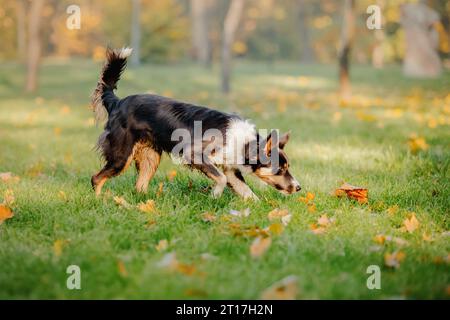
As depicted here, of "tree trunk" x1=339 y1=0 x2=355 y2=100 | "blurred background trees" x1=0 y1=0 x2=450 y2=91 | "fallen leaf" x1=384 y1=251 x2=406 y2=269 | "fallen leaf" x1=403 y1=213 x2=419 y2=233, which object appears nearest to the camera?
"fallen leaf" x1=384 y1=251 x2=406 y2=269

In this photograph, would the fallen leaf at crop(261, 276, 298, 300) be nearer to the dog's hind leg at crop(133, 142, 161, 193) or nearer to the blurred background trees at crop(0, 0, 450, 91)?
the dog's hind leg at crop(133, 142, 161, 193)

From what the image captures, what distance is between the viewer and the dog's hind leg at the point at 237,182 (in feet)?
16.2

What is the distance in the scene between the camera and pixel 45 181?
18.2 feet

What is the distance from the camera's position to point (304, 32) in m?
51.5

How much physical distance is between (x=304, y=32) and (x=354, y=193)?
162 ft

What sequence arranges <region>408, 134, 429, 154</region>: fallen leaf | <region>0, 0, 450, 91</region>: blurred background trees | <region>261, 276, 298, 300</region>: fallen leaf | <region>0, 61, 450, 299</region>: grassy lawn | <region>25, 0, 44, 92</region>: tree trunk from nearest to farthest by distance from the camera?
<region>261, 276, 298, 300</region>: fallen leaf, <region>0, 61, 450, 299</region>: grassy lawn, <region>408, 134, 429, 154</region>: fallen leaf, <region>25, 0, 44, 92</region>: tree trunk, <region>0, 0, 450, 91</region>: blurred background trees

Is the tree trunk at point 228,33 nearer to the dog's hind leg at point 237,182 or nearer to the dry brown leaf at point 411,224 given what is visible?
the dog's hind leg at point 237,182

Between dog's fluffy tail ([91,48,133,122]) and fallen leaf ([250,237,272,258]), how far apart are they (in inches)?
99.5

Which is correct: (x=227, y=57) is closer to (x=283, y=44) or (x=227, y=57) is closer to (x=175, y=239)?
(x=175, y=239)

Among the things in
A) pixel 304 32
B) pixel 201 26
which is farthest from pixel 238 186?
pixel 304 32

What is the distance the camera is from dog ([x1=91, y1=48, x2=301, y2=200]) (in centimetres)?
476

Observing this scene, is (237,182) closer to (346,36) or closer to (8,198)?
(8,198)

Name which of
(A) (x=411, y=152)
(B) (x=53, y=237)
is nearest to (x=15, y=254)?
(B) (x=53, y=237)

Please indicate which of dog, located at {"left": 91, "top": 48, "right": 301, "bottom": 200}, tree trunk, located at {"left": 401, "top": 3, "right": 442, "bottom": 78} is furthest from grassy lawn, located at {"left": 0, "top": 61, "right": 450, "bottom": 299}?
tree trunk, located at {"left": 401, "top": 3, "right": 442, "bottom": 78}
